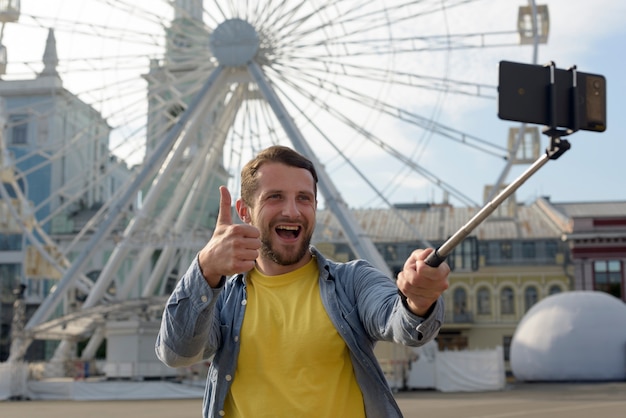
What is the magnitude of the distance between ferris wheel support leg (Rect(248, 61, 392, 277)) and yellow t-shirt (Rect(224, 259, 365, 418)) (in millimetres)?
22996

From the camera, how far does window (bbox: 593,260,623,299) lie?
48.1 metres

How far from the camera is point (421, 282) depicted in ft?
9.34

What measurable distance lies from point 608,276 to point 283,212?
156 ft

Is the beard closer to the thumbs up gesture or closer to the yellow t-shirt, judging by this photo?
the yellow t-shirt

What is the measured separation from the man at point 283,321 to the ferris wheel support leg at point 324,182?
75.1 feet

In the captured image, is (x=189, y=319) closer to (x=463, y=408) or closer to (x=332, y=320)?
(x=332, y=320)

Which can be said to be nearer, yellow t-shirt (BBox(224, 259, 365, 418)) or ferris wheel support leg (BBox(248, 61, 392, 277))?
yellow t-shirt (BBox(224, 259, 365, 418))

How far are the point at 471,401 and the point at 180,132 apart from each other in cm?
1129

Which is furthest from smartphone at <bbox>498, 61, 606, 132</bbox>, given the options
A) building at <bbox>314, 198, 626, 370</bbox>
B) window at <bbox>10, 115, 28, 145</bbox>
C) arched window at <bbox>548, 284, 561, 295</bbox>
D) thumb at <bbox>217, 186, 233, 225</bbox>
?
window at <bbox>10, 115, 28, 145</bbox>

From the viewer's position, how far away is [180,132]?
28422 mm

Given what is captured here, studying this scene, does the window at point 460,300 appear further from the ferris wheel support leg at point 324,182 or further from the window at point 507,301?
the ferris wheel support leg at point 324,182

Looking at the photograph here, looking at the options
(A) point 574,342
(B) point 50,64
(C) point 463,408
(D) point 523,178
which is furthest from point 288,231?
(A) point 574,342

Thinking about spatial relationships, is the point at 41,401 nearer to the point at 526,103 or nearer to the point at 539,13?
the point at 539,13

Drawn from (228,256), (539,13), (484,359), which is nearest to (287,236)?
(228,256)
